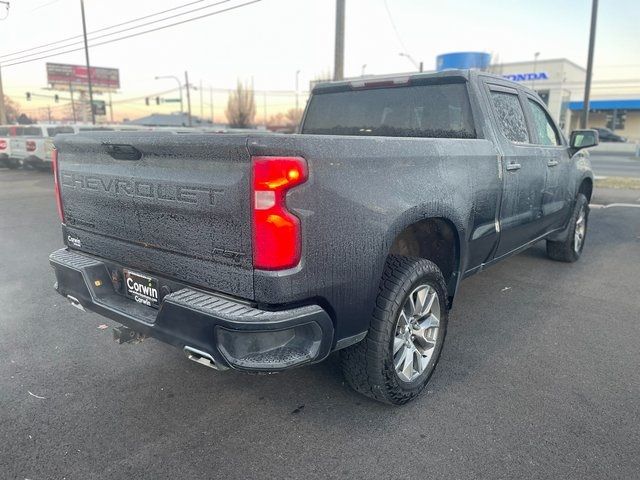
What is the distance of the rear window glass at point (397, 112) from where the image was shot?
3891mm

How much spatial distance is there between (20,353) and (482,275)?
14.8ft

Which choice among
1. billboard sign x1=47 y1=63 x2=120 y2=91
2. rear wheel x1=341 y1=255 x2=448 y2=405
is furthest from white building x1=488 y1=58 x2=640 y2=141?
billboard sign x1=47 y1=63 x2=120 y2=91

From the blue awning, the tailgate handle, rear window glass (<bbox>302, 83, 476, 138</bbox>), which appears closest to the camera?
the tailgate handle

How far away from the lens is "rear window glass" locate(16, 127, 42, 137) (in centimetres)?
1875

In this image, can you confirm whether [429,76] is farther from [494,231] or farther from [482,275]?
[482,275]

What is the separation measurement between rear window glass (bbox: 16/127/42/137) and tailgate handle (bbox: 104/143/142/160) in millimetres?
18380

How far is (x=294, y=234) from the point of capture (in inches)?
87.7

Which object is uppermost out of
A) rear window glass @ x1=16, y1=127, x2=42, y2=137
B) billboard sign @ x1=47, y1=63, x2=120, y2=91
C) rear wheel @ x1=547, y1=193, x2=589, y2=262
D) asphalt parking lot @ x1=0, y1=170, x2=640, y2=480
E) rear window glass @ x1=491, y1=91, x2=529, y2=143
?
billboard sign @ x1=47, y1=63, x2=120, y2=91

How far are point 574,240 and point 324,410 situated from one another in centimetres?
447

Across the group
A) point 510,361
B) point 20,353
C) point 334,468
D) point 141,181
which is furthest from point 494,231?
point 20,353

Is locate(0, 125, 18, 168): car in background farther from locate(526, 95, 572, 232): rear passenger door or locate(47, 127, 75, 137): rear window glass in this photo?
locate(526, 95, 572, 232): rear passenger door

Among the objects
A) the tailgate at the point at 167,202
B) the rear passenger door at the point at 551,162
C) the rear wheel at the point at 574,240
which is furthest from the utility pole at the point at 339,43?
the tailgate at the point at 167,202

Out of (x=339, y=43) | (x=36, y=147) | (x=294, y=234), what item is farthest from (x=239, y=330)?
(x=36, y=147)

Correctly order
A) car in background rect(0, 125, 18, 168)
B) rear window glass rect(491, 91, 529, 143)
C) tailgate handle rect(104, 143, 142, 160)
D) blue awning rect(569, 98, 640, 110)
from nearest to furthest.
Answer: tailgate handle rect(104, 143, 142, 160) < rear window glass rect(491, 91, 529, 143) < car in background rect(0, 125, 18, 168) < blue awning rect(569, 98, 640, 110)
